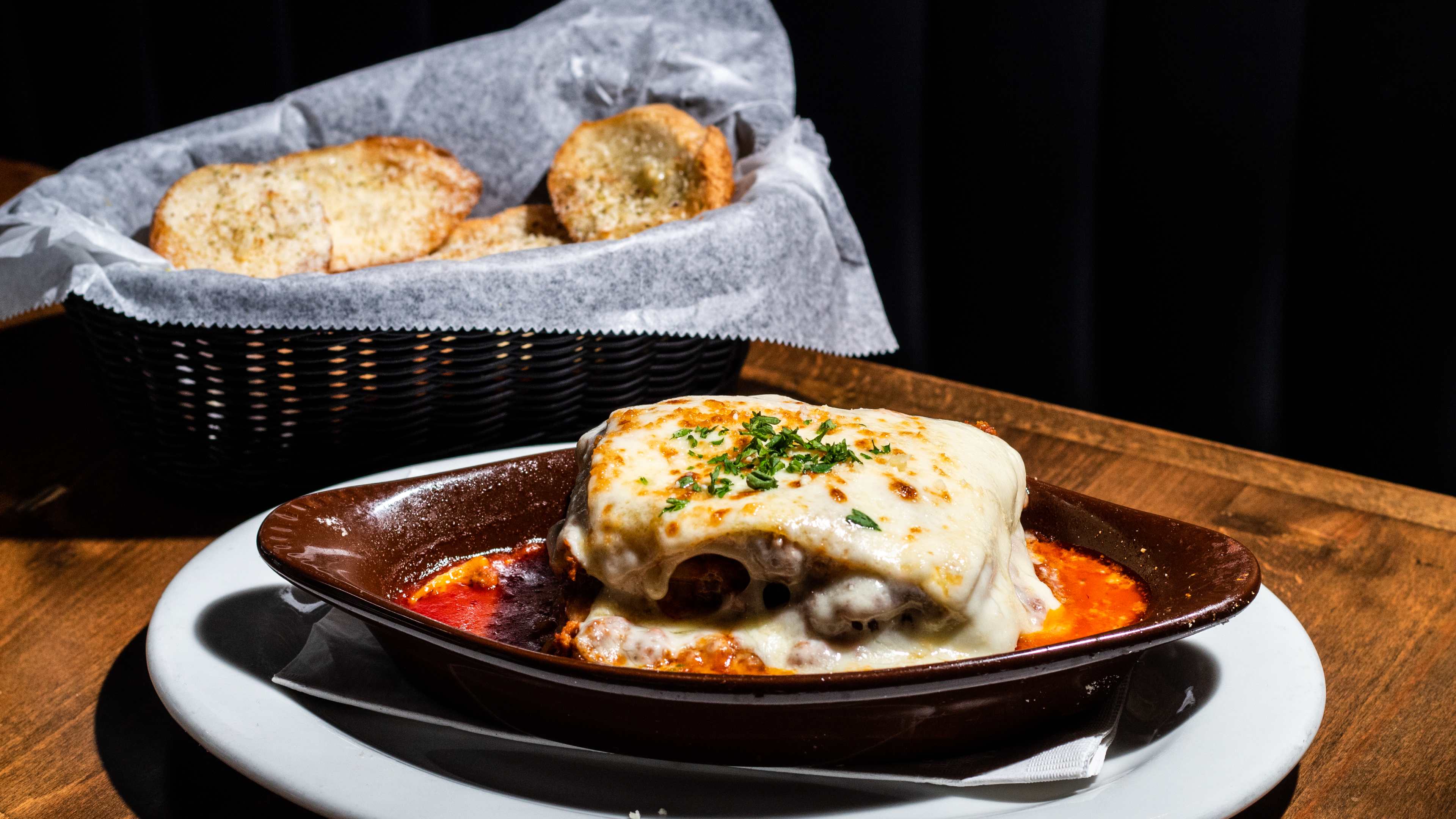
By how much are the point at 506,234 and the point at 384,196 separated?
18 cm

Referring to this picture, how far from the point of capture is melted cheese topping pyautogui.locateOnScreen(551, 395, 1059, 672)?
27.5 inches

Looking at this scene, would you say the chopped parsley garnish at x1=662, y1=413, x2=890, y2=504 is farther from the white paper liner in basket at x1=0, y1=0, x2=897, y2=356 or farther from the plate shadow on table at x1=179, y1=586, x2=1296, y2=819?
the white paper liner in basket at x1=0, y1=0, x2=897, y2=356

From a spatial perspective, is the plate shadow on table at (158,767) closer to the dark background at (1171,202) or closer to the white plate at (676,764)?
the white plate at (676,764)

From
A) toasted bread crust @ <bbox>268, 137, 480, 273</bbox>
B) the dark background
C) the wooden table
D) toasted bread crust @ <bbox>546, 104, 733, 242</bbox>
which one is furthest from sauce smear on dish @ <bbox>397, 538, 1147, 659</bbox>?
the dark background

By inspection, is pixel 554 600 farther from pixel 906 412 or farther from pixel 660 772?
pixel 906 412

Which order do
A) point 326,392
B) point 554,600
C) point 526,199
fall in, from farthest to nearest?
point 526,199, point 326,392, point 554,600

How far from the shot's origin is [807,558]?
0.70 meters

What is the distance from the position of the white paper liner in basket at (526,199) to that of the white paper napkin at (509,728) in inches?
15.0

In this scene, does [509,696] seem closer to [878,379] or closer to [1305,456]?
[878,379]

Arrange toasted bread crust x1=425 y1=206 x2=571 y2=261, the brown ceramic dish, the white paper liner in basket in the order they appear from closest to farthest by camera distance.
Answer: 1. the brown ceramic dish
2. the white paper liner in basket
3. toasted bread crust x1=425 y1=206 x2=571 y2=261

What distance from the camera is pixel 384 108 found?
1766 mm

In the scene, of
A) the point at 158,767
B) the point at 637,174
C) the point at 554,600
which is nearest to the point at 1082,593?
the point at 554,600

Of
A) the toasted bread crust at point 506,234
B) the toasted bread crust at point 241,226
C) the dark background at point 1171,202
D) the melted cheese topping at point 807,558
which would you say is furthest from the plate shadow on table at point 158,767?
the dark background at point 1171,202

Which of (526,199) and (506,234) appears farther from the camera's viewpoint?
(526,199)
